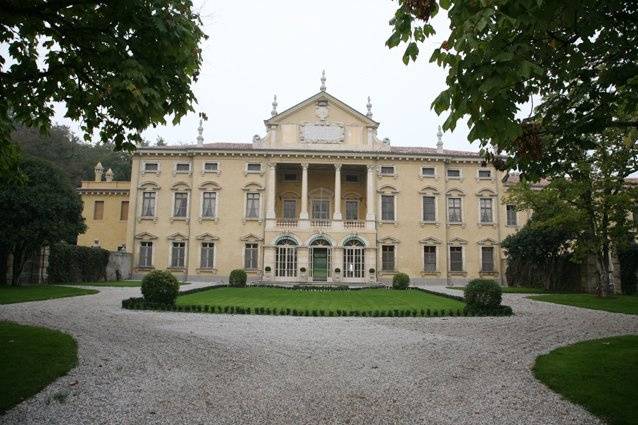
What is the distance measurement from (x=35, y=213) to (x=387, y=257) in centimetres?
2290

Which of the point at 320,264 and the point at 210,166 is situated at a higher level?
the point at 210,166

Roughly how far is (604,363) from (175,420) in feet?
20.9

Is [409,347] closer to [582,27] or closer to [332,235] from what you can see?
[582,27]

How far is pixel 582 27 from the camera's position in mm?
5816

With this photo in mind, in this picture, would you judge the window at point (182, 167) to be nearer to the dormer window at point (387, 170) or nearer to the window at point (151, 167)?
the window at point (151, 167)

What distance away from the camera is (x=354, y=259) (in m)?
34.5

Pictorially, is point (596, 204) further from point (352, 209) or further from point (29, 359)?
point (29, 359)

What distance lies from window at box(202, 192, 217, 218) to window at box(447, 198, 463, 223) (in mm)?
17693

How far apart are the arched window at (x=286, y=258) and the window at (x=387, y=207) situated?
7.10 m

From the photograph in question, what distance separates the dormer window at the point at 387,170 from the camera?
36.0m

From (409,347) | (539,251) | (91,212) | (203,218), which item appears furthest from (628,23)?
(91,212)

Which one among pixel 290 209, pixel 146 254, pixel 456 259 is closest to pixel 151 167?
pixel 146 254

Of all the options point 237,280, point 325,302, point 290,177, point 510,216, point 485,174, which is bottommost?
point 325,302

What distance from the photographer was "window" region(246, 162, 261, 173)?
117ft
